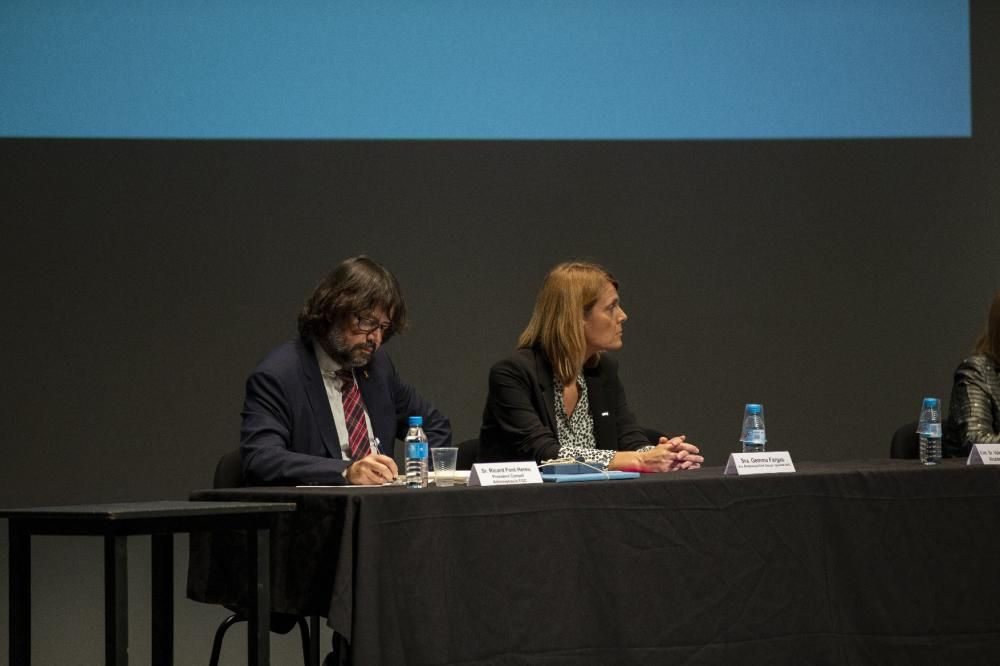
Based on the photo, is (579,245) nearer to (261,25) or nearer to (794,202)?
(794,202)

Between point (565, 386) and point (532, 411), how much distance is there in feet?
0.68

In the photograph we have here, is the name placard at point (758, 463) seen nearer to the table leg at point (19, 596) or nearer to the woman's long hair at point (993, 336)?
the woman's long hair at point (993, 336)

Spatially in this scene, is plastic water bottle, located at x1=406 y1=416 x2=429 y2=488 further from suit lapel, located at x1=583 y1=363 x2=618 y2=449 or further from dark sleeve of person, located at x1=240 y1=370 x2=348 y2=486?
suit lapel, located at x1=583 y1=363 x2=618 y2=449

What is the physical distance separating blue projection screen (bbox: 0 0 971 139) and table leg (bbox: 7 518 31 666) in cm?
265

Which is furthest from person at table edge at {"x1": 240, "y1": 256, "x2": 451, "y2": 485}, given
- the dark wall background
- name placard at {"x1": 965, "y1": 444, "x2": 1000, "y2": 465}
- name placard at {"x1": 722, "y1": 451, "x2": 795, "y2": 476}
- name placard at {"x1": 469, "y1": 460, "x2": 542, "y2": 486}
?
name placard at {"x1": 965, "y1": 444, "x2": 1000, "y2": 465}

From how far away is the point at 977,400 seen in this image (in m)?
3.80

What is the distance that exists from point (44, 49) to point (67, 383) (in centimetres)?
123

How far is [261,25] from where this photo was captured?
4691 mm

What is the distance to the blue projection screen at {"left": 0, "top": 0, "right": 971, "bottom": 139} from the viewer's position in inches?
181

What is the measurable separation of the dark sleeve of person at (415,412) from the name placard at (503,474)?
36.4 inches


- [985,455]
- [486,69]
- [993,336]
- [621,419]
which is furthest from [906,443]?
[486,69]

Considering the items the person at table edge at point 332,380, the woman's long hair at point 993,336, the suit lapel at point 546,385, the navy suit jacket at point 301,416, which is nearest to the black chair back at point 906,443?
the woman's long hair at point 993,336

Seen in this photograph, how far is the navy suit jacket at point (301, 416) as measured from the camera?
9.52ft

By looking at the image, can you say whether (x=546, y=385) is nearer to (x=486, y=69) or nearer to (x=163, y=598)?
(x=163, y=598)
